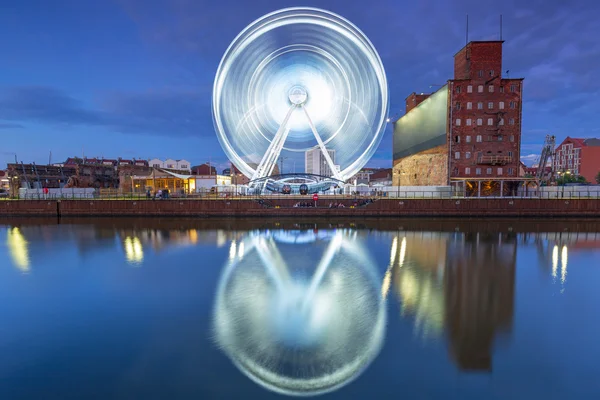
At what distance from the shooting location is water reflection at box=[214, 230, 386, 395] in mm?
6441

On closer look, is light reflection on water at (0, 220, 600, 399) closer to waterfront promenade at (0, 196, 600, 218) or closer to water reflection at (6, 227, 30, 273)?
water reflection at (6, 227, 30, 273)

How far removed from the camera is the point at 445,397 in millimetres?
5703

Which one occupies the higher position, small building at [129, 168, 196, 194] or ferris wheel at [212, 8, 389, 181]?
ferris wheel at [212, 8, 389, 181]

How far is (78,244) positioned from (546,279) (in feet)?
76.4

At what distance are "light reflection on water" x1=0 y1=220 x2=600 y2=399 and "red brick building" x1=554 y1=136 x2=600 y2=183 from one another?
71322mm

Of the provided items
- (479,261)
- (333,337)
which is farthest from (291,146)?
(333,337)

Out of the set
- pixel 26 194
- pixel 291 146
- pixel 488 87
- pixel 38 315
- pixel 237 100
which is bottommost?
pixel 38 315

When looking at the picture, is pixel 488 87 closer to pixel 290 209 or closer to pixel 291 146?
pixel 291 146

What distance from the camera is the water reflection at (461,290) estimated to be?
7.68 m

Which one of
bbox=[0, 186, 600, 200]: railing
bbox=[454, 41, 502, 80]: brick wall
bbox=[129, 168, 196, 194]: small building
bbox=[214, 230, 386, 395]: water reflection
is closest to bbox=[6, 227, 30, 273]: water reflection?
bbox=[214, 230, 386, 395]: water reflection

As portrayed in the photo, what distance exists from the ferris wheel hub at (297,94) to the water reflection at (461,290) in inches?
772

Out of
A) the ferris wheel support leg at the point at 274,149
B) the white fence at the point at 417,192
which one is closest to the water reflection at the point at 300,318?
the ferris wheel support leg at the point at 274,149

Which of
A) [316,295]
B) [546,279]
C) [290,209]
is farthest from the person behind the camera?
[290,209]

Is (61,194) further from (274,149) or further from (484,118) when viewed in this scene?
(484,118)
